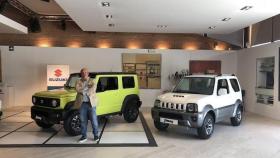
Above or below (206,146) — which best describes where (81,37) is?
above

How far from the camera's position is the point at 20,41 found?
37.4 ft

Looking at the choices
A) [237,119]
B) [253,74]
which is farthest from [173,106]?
[253,74]

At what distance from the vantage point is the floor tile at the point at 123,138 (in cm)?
564

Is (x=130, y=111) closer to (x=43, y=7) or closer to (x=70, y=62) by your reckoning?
(x=70, y=62)

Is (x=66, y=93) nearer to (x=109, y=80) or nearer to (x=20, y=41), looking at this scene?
(x=109, y=80)

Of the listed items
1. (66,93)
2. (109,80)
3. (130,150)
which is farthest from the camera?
(109,80)

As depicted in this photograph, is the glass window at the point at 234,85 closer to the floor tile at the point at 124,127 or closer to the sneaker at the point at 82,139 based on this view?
the floor tile at the point at 124,127

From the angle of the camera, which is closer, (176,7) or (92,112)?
(92,112)

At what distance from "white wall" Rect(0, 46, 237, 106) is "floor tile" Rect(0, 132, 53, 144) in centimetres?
515

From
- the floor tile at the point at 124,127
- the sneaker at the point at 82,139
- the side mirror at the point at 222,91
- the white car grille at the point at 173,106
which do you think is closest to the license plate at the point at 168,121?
the white car grille at the point at 173,106

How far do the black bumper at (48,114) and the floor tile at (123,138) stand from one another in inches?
43.6

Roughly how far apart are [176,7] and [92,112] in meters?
3.37

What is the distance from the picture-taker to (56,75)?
1028 cm

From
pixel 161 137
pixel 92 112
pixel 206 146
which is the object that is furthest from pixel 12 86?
pixel 206 146
